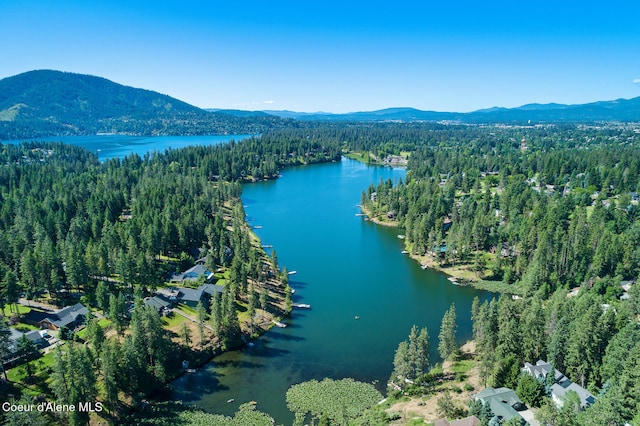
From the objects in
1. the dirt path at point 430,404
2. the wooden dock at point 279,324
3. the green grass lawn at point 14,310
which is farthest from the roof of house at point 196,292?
the dirt path at point 430,404

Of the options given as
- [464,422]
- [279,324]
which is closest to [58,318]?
[279,324]

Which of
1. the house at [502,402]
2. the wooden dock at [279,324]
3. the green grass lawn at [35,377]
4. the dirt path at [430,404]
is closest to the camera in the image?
the house at [502,402]

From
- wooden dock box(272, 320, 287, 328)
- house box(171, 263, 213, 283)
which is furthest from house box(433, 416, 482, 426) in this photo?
house box(171, 263, 213, 283)

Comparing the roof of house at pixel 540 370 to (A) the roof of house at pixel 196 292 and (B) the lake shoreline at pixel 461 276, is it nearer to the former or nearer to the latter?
(B) the lake shoreline at pixel 461 276

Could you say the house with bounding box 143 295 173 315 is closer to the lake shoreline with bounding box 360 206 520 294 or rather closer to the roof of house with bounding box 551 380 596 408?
the roof of house with bounding box 551 380 596 408

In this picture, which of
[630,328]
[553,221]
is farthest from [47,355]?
[553,221]

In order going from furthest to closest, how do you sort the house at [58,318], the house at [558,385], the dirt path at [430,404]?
the house at [58,318] → the dirt path at [430,404] → the house at [558,385]

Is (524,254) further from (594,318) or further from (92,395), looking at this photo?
(92,395)

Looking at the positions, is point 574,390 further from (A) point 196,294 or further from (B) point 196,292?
(B) point 196,292
